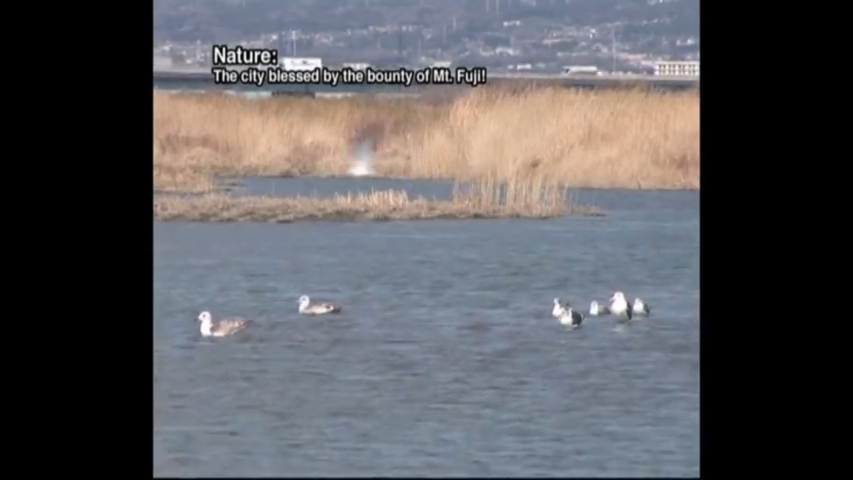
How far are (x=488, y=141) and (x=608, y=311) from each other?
8367 millimetres

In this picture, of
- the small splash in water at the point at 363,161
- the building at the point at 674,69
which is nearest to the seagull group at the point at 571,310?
the building at the point at 674,69

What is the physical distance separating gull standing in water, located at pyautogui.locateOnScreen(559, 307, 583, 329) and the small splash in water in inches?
418

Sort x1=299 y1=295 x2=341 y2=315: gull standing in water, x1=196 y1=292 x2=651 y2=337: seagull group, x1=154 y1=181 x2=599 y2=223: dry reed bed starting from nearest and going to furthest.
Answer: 1. x1=196 y1=292 x2=651 y2=337: seagull group
2. x1=299 y1=295 x2=341 y2=315: gull standing in water
3. x1=154 y1=181 x2=599 y2=223: dry reed bed

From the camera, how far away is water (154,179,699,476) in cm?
763

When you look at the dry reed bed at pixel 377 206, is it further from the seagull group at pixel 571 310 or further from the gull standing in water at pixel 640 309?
the gull standing in water at pixel 640 309

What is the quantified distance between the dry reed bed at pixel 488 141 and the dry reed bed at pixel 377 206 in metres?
1.18

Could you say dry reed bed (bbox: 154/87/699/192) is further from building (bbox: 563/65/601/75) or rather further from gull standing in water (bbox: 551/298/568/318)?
gull standing in water (bbox: 551/298/568/318)

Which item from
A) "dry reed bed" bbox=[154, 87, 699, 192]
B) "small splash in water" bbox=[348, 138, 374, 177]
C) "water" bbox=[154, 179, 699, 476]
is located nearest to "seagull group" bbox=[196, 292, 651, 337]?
"water" bbox=[154, 179, 699, 476]

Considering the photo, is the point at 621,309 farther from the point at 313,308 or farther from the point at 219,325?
the point at 219,325

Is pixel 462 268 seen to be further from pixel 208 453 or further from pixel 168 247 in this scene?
pixel 208 453

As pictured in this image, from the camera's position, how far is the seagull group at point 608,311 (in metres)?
10.8
